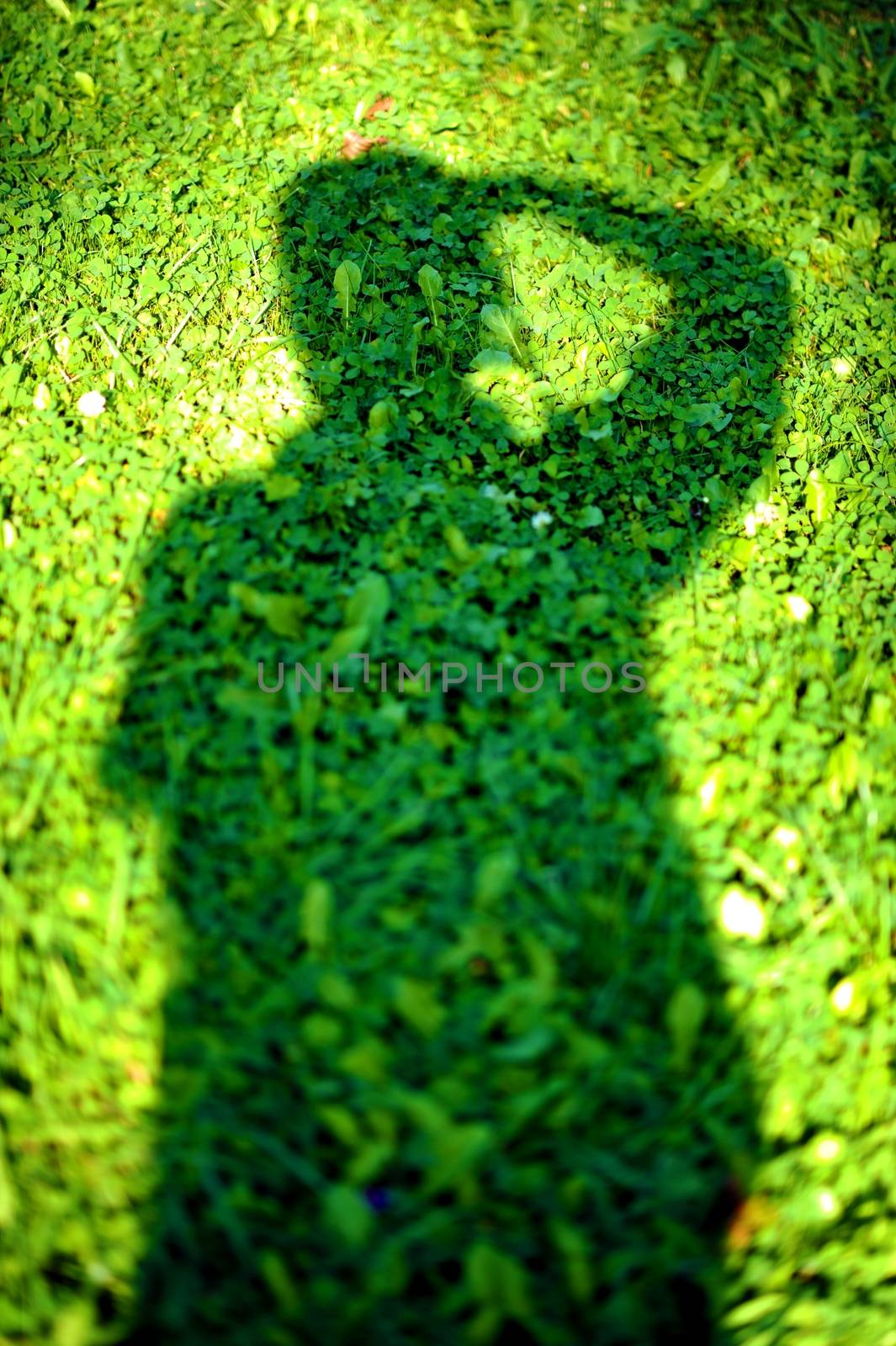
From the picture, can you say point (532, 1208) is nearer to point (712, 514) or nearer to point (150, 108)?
point (712, 514)

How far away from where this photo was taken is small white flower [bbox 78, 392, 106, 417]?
8.68ft

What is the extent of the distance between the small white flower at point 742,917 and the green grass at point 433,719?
0.02 m

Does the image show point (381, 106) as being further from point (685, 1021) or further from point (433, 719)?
point (685, 1021)

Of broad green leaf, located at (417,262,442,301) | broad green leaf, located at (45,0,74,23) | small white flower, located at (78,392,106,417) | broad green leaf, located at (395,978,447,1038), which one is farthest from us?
broad green leaf, located at (45,0,74,23)

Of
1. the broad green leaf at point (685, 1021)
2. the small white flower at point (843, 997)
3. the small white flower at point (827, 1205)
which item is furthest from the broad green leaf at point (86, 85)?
the small white flower at point (827, 1205)

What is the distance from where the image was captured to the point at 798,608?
2477 mm

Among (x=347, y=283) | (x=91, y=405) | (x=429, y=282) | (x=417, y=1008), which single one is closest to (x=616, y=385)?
(x=429, y=282)

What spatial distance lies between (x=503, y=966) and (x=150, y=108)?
343cm

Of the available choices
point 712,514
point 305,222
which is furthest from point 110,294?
point 712,514

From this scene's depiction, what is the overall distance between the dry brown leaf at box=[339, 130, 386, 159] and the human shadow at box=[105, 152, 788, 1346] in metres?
0.85

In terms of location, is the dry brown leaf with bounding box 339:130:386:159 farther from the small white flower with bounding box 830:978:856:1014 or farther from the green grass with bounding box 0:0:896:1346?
the small white flower with bounding box 830:978:856:1014

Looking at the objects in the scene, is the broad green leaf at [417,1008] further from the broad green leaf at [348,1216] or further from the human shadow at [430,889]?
the broad green leaf at [348,1216]

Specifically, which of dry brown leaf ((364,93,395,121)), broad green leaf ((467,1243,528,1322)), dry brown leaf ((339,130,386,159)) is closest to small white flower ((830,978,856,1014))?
broad green leaf ((467,1243,528,1322))

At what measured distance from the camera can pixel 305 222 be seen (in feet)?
10.4
